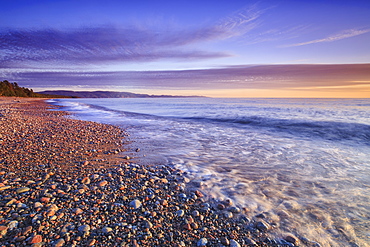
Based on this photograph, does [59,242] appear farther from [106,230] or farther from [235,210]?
[235,210]

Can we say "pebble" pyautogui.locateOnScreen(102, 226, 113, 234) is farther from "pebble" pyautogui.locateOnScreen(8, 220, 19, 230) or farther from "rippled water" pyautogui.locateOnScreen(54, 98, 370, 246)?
"rippled water" pyautogui.locateOnScreen(54, 98, 370, 246)

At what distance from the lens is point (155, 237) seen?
285 centimetres

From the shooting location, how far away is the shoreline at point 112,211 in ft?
9.14

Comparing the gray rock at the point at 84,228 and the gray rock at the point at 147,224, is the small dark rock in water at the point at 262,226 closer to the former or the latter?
the gray rock at the point at 147,224

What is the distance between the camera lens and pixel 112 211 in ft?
11.1

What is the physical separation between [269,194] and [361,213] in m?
1.69

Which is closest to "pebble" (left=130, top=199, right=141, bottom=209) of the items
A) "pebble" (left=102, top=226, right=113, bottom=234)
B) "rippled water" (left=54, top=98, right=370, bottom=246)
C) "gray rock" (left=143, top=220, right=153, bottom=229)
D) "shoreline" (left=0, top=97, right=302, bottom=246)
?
"shoreline" (left=0, top=97, right=302, bottom=246)

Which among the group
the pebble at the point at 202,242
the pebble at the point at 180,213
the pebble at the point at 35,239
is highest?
the pebble at the point at 35,239

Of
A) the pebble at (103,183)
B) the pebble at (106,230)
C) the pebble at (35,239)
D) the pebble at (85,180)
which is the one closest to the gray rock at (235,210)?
the pebble at (106,230)

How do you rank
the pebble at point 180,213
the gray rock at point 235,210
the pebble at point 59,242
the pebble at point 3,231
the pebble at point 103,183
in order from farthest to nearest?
the pebble at point 103,183 → the gray rock at point 235,210 → the pebble at point 180,213 → the pebble at point 3,231 → the pebble at point 59,242

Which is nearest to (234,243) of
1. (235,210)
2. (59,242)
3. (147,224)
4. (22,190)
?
(235,210)

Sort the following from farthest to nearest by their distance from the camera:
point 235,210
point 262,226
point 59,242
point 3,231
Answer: point 235,210
point 262,226
point 3,231
point 59,242

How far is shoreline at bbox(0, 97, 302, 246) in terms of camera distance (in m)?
2.79

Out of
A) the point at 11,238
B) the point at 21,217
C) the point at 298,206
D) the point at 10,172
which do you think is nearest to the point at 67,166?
the point at 10,172
